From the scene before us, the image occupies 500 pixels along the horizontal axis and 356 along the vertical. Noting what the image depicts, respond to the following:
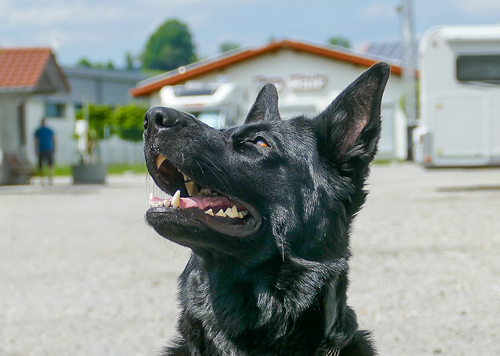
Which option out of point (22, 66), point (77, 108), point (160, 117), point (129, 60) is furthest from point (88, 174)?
point (129, 60)

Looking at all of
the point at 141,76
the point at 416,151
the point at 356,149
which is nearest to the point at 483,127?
the point at 416,151

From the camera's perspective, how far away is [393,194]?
14.4 meters

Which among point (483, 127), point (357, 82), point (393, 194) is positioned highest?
point (357, 82)

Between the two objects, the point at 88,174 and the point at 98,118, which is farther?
the point at 98,118

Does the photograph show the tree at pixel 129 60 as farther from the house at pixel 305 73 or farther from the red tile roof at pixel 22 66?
the red tile roof at pixel 22 66

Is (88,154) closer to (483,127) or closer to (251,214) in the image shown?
(483,127)

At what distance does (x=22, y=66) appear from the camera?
20.5 meters

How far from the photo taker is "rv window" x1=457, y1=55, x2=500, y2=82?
46.9 feet

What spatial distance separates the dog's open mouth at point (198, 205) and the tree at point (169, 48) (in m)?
117

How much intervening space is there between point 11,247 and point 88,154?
1394 cm

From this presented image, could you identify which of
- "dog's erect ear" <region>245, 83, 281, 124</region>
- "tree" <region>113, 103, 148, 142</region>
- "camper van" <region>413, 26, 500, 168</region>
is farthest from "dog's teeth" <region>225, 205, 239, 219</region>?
"tree" <region>113, 103, 148, 142</region>

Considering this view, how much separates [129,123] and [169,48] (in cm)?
8710

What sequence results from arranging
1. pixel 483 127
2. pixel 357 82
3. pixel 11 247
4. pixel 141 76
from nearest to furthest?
pixel 357 82, pixel 11 247, pixel 483 127, pixel 141 76

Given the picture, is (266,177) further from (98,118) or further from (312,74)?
(98,118)
